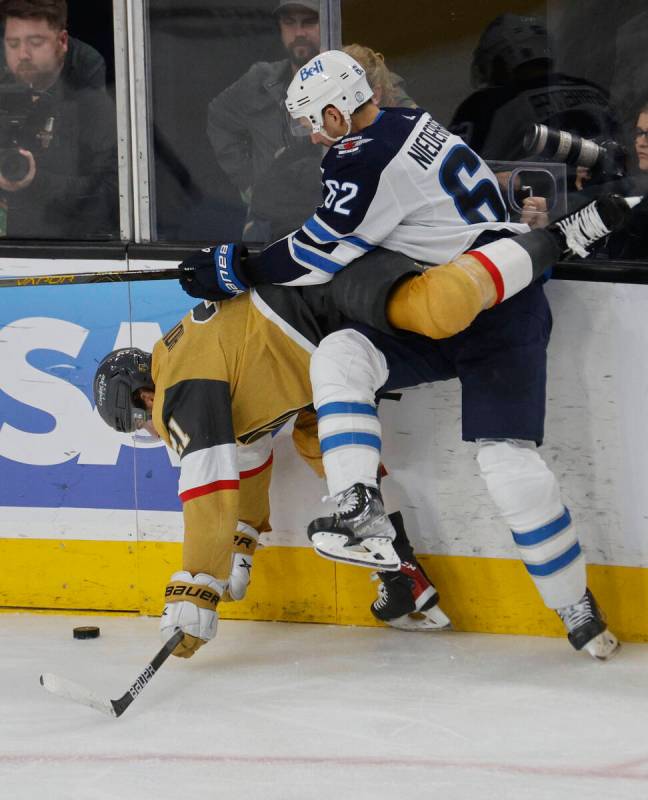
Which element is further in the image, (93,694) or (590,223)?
(590,223)

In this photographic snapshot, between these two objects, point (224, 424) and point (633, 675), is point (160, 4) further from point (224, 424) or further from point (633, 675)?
point (633, 675)

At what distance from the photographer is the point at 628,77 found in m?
3.02

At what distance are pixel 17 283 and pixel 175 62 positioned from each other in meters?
0.70

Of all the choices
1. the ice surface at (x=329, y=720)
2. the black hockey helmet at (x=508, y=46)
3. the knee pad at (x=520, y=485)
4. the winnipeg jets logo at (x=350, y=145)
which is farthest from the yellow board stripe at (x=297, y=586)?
the black hockey helmet at (x=508, y=46)

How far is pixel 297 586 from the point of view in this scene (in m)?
3.29

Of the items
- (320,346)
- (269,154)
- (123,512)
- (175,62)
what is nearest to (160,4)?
(175,62)

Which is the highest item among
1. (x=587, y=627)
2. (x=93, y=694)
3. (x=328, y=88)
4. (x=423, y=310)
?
(x=328, y=88)

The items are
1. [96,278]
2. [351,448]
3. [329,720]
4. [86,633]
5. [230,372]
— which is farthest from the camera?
[96,278]

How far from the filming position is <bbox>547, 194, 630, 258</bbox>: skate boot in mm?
2826

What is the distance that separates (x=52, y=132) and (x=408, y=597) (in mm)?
1523

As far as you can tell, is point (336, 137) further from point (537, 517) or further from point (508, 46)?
point (537, 517)

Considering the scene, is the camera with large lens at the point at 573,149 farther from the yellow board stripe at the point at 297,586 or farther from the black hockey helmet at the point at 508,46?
the yellow board stripe at the point at 297,586

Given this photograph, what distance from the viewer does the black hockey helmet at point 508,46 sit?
3.11 m

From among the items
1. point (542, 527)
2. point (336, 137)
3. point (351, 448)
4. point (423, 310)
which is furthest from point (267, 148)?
point (542, 527)
